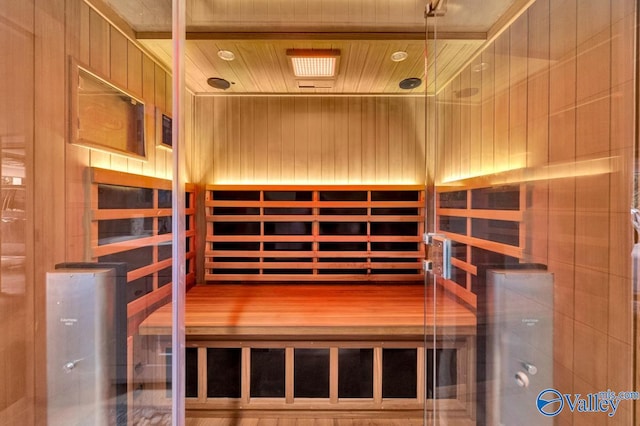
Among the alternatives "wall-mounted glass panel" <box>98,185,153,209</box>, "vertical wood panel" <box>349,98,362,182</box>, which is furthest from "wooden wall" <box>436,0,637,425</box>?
"wall-mounted glass panel" <box>98,185,153,209</box>

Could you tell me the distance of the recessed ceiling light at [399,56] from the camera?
1736mm

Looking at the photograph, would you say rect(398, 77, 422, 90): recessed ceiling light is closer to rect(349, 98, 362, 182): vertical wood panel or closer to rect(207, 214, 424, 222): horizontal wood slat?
rect(349, 98, 362, 182): vertical wood panel

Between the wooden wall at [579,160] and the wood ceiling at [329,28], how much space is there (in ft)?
0.97

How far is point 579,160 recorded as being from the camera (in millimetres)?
914

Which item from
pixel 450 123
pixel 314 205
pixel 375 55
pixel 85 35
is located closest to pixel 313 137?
pixel 314 205

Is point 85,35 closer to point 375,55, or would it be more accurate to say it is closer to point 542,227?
point 375,55

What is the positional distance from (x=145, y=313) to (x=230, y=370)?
0.67 meters

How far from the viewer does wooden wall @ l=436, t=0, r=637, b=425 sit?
0.80m

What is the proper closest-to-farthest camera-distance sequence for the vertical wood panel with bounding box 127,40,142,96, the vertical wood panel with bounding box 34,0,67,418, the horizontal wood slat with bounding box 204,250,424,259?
the vertical wood panel with bounding box 34,0,67,418 → the vertical wood panel with bounding box 127,40,142,96 → the horizontal wood slat with bounding box 204,250,424,259

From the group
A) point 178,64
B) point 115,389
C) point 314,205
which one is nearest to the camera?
point 178,64

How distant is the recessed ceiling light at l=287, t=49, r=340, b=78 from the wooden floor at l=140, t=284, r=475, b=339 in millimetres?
1543

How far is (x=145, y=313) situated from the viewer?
134cm

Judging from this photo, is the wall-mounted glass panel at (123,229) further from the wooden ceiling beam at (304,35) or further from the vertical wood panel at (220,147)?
the vertical wood panel at (220,147)

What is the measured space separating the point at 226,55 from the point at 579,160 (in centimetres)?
191
